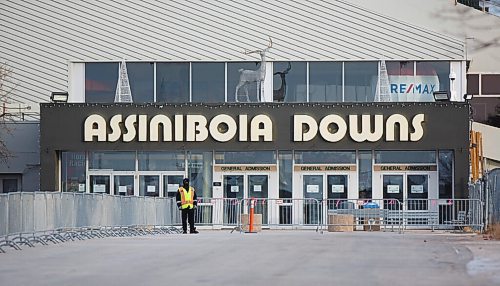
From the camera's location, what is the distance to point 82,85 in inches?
1641

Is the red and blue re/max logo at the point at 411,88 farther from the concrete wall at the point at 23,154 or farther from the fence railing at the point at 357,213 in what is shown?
the concrete wall at the point at 23,154

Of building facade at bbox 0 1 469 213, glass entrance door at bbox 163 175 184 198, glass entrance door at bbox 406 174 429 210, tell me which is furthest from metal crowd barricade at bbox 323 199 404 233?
glass entrance door at bbox 163 175 184 198

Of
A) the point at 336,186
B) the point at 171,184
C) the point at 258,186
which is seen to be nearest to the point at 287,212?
the point at 258,186

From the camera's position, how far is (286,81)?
1623 inches

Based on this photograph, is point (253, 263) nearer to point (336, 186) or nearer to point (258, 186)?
point (258, 186)

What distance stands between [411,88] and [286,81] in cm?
519

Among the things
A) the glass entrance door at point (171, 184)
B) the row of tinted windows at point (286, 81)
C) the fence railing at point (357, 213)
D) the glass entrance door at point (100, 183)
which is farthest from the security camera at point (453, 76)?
the glass entrance door at point (100, 183)

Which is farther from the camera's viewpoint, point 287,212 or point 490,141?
point 490,141

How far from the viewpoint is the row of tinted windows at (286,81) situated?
40.7m

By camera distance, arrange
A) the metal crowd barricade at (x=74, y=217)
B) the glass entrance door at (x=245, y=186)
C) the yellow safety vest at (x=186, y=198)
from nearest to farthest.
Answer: the metal crowd barricade at (x=74, y=217), the yellow safety vest at (x=186, y=198), the glass entrance door at (x=245, y=186)

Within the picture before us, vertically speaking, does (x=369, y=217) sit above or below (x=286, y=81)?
below

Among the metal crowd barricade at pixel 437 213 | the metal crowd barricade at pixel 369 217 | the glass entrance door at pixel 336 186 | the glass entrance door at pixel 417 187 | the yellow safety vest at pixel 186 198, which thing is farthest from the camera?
the glass entrance door at pixel 336 186

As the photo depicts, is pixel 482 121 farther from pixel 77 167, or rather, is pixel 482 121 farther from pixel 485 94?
pixel 77 167

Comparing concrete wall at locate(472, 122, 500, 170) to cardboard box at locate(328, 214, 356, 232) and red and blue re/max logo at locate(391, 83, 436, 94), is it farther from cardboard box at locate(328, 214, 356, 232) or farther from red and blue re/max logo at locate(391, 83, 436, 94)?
cardboard box at locate(328, 214, 356, 232)
